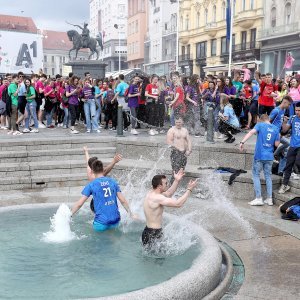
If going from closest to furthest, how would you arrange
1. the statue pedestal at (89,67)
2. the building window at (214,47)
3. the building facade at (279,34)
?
the statue pedestal at (89,67), the building facade at (279,34), the building window at (214,47)

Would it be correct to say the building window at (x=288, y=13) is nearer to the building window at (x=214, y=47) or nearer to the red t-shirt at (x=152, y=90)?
the building window at (x=214, y=47)

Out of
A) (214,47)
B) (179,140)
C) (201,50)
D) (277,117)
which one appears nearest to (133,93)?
(179,140)

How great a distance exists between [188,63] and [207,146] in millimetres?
50358

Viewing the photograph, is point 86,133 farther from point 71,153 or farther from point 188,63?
point 188,63

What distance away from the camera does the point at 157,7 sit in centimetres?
7144

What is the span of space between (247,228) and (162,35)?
213 feet

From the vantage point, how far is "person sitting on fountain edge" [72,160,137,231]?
6.37m

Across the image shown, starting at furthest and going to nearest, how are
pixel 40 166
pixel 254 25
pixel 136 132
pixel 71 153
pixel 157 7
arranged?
pixel 157 7 < pixel 254 25 < pixel 136 132 < pixel 71 153 < pixel 40 166

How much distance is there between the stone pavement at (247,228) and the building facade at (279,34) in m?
30.3

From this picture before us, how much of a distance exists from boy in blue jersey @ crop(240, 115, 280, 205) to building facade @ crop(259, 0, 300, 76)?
31.9 metres

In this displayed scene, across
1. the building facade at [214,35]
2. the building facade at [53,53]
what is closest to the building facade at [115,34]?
the building facade at [53,53]

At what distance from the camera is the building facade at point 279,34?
39.0 m

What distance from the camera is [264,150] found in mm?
8711

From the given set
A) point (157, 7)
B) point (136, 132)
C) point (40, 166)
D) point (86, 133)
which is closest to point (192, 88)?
point (136, 132)
